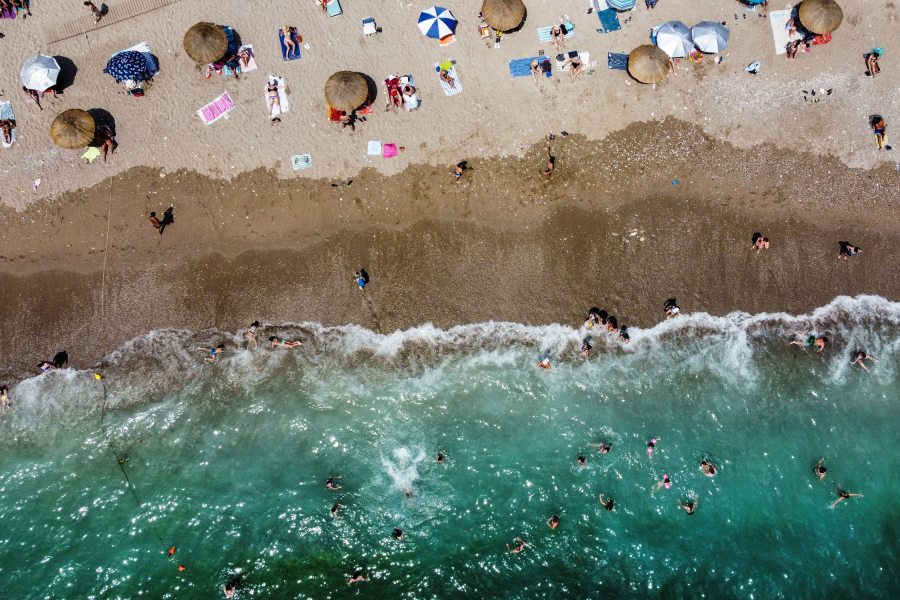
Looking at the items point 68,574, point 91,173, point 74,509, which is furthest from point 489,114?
point 68,574

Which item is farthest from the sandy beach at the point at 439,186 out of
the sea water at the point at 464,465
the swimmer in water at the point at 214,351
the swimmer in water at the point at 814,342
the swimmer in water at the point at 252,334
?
the sea water at the point at 464,465

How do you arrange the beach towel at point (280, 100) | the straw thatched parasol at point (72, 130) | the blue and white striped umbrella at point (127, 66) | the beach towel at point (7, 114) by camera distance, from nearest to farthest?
1. the straw thatched parasol at point (72, 130)
2. the blue and white striped umbrella at point (127, 66)
3. the beach towel at point (7, 114)
4. the beach towel at point (280, 100)

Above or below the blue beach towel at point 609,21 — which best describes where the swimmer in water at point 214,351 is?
below

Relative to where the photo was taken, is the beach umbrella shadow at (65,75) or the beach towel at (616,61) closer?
the beach umbrella shadow at (65,75)

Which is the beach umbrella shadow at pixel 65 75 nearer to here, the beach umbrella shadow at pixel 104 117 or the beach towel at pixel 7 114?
the beach umbrella shadow at pixel 104 117

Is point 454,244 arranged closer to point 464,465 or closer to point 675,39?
point 464,465

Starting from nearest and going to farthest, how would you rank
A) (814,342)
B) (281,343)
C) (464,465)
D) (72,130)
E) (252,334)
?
(72,130) < (252,334) < (281,343) < (464,465) < (814,342)

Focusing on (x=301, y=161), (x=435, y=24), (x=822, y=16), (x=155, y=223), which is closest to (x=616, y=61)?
(x=435, y=24)

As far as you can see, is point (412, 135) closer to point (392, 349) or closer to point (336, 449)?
point (392, 349)
